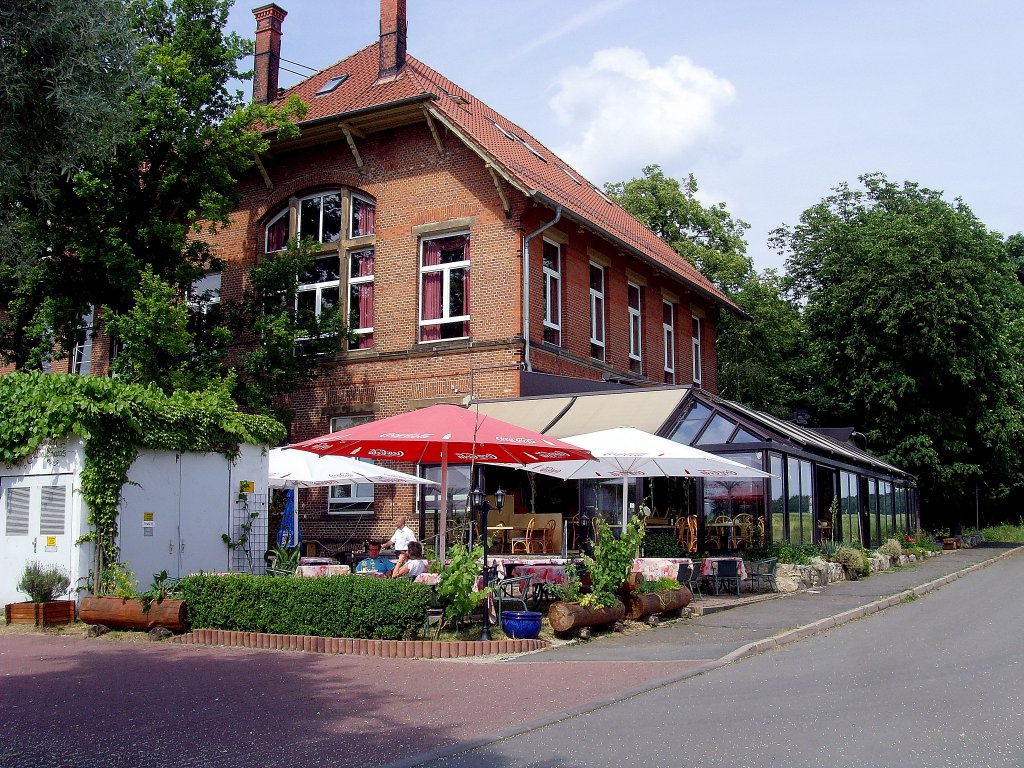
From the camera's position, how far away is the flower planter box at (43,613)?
530 inches

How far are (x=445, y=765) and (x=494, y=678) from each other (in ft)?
10.7

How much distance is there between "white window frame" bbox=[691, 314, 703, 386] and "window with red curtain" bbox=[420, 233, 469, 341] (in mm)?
10787

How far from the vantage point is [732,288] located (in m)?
42.2

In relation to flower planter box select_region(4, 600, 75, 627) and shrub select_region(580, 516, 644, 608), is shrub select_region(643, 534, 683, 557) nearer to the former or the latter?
shrub select_region(580, 516, 644, 608)

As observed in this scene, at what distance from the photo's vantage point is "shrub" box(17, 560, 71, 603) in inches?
540

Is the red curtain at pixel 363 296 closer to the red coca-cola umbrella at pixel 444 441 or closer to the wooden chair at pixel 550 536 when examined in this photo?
the wooden chair at pixel 550 536

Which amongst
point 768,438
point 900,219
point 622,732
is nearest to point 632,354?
point 768,438

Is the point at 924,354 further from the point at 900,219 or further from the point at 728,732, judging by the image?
the point at 728,732

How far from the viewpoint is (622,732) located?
7.13 m

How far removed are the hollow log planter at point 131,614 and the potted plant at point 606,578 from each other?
4343 millimetres

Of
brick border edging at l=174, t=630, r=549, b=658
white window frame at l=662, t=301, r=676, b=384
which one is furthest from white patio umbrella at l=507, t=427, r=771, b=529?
white window frame at l=662, t=301, r=676, b=384

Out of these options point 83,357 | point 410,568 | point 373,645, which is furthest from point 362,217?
point 373,645

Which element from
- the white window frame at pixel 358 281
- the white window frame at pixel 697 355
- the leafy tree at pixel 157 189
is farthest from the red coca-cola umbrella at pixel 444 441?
the white window frame at pixel 697 355

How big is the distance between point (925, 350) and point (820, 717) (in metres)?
30.7
